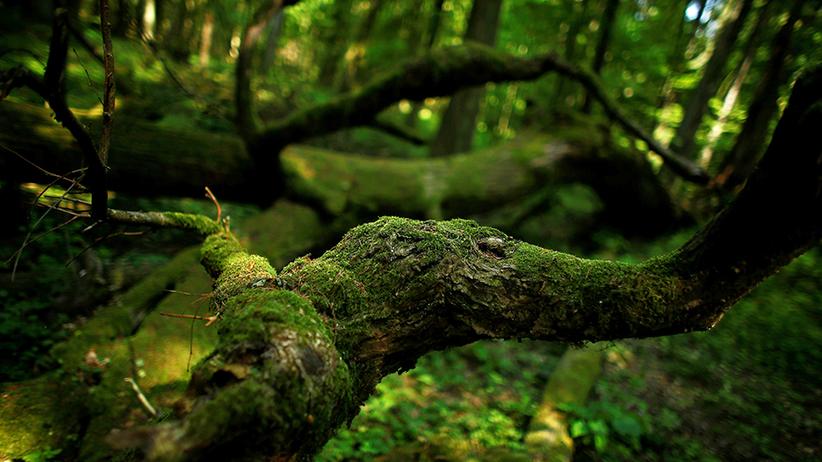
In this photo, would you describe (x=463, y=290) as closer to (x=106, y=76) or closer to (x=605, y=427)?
(x=106, y=76)

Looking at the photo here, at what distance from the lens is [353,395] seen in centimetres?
172

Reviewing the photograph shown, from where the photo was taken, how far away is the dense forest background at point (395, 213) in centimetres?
306

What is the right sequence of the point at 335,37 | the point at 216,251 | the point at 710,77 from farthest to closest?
the point at 335,37
the point at 710,77
the point at 216,251

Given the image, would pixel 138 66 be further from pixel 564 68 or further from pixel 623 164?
pixel 623 164

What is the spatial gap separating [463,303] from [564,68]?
4872mm

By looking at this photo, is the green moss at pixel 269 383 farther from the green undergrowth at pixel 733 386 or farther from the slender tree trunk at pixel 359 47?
the slender tree trunk at pixel 359 47

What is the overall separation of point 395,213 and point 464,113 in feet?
12.3

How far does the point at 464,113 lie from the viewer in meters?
8.41

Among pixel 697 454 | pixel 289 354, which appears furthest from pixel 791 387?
pixel 289 354

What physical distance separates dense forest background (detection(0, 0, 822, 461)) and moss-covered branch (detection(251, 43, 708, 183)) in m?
0.03

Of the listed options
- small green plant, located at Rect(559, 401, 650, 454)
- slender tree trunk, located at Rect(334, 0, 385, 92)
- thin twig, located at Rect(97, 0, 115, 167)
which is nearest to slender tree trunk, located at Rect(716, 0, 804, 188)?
small green plant, located at Rect(559, 401, 650, 454)

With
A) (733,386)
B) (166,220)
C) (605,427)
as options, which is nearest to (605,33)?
(733,386)

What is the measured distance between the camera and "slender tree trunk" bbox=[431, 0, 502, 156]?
300 inches

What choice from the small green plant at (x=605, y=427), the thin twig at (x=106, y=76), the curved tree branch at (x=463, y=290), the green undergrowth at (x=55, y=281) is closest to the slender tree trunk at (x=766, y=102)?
the small green plant at (x=605, y=427)
